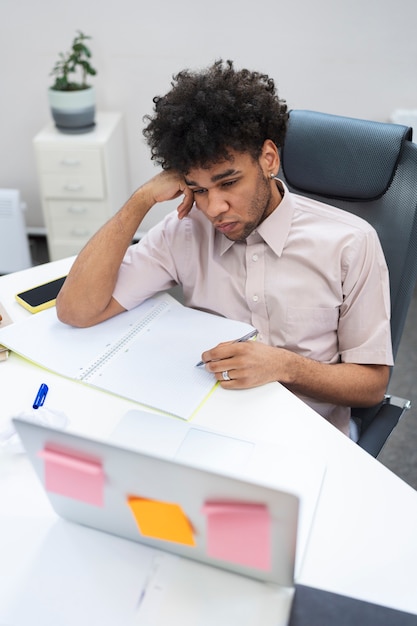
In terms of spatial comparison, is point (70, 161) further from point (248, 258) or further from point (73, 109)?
point (248, 258)

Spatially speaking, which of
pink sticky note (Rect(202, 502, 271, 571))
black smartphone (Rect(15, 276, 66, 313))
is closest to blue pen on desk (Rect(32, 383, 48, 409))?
black smartphone (Rect(15, 276, 66, 313))

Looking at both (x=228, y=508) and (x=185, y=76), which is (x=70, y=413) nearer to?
(x=228, y=508)

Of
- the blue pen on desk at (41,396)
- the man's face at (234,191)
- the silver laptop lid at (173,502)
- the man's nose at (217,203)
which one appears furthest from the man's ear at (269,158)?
the silver laptop lid at (173,502)

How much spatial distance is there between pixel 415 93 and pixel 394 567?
2.37 metres

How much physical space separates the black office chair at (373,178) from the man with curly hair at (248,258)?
0.07 metres

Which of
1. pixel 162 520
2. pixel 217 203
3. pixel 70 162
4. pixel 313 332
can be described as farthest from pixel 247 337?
pixel 70 162

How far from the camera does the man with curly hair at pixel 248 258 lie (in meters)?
1.21

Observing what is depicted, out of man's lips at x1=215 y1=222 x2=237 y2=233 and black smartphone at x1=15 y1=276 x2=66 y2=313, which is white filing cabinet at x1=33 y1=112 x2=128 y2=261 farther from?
man's lips at x1=215 y1=222 x2=237 y2=233

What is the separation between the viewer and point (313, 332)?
138cm

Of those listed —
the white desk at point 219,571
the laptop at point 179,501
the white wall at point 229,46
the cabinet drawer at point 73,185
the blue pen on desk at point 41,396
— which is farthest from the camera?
the cabinet drawer at point 73,185

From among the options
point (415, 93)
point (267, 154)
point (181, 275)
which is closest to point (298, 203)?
point (267, 154)

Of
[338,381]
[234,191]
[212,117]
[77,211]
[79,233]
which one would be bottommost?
[79,233]

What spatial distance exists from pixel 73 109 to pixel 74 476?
2186 mm

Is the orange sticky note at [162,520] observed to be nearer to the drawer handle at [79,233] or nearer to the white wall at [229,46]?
the drawer handle at [79,233]
